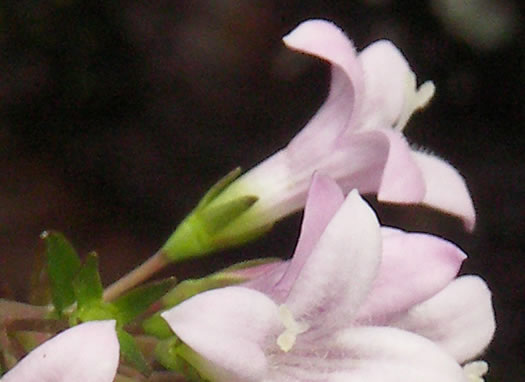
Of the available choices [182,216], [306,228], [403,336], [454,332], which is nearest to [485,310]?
[454,332]

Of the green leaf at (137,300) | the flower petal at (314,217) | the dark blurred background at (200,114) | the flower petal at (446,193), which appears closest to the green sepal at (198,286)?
the green leaf at (137,300)

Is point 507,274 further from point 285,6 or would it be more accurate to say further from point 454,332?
point 454,332

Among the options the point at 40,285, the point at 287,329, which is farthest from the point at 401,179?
the point at 40,285

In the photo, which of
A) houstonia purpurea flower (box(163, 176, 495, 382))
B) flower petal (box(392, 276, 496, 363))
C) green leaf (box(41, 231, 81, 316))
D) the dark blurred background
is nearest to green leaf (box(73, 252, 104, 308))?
green leaf (box(41, 231, 81, 316))

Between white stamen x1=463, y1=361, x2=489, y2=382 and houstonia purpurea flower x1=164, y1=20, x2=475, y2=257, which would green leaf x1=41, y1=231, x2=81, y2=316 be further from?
white stamen x1=463, y1=361, x2=489, y2=382

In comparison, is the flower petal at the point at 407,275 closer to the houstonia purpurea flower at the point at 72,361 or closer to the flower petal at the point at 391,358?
the flower petal at the point at 391,358

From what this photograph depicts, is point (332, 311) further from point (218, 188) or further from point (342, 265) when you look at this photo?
point (218, 188)
